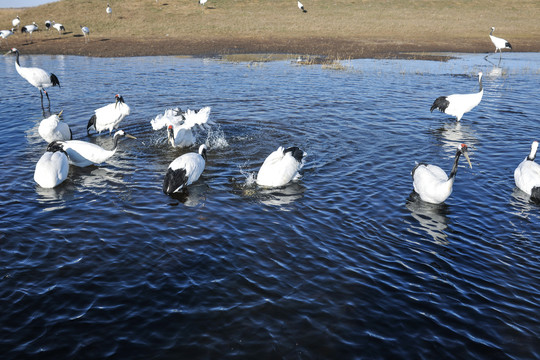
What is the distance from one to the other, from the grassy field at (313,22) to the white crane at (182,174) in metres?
29.3

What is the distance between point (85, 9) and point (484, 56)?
1909 inches

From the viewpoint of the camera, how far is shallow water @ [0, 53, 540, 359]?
237 inches

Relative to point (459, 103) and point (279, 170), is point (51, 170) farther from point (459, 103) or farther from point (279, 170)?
point (459, 103)

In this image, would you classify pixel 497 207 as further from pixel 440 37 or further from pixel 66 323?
pixel 440 37

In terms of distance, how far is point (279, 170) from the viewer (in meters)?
10.9

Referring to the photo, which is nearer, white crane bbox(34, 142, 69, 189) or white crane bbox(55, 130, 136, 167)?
white crane bbox(34, 142, 69, 189)

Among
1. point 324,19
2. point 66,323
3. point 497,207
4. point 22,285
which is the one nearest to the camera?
point 66,323

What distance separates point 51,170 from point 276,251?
6.42 m

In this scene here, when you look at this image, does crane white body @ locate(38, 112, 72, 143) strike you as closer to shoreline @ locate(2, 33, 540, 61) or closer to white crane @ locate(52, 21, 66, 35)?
shoreline @ locate(2, 33, 540, 61)

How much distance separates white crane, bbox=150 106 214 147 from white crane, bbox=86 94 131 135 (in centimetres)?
197

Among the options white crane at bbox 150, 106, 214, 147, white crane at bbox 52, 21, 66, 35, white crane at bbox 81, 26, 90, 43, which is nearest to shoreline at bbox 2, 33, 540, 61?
white crane at bbox 81, 26, 90, 43

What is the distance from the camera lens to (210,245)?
838 cm

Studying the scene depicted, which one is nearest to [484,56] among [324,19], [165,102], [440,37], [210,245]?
[440,37]

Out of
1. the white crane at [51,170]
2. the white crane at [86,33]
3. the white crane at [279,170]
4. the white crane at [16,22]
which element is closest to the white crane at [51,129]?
the white crane at [51,170]
